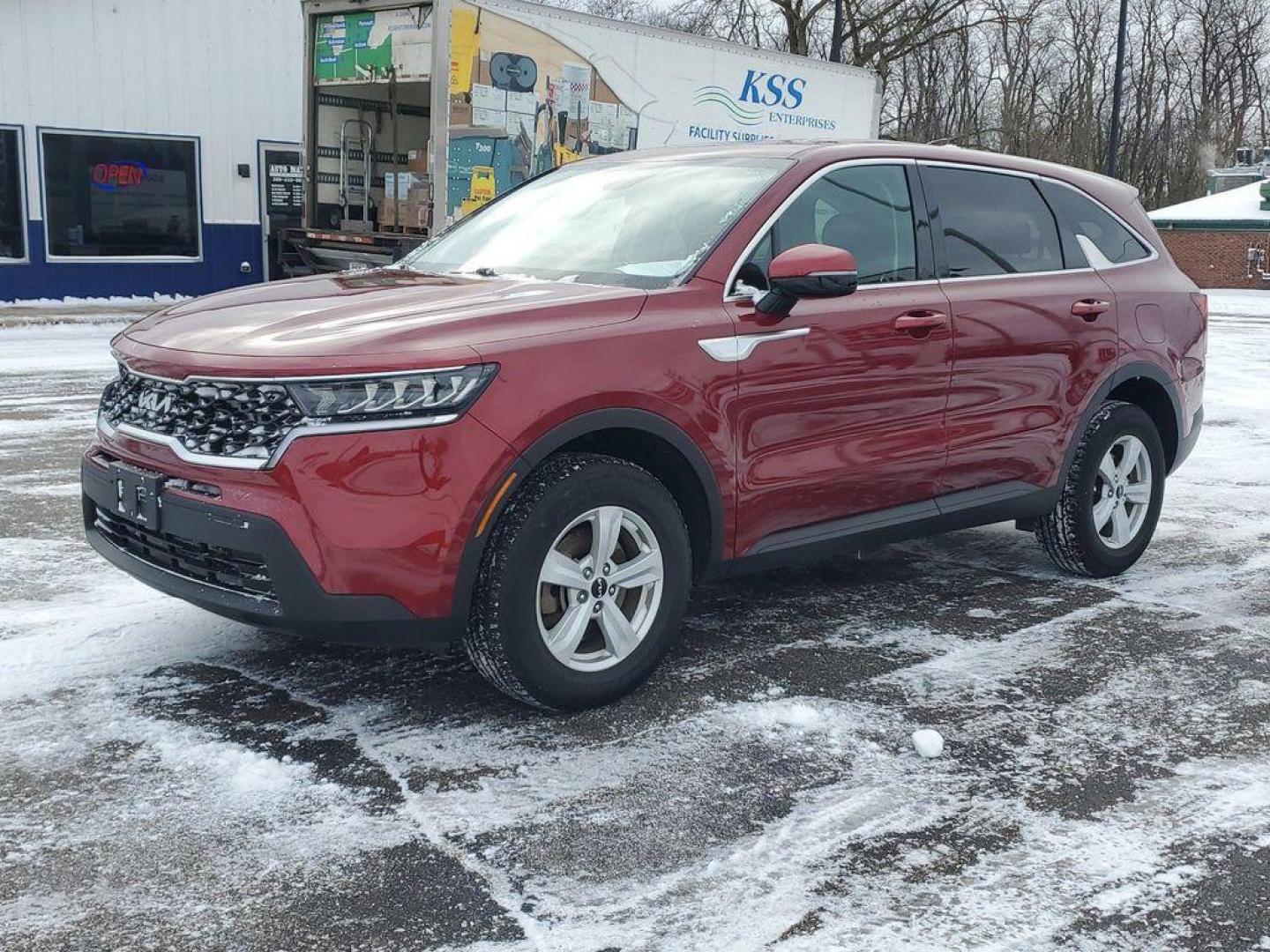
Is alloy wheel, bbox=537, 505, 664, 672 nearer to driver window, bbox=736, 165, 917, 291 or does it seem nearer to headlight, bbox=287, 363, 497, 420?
headlight, bbox=287, 363, 497, 420

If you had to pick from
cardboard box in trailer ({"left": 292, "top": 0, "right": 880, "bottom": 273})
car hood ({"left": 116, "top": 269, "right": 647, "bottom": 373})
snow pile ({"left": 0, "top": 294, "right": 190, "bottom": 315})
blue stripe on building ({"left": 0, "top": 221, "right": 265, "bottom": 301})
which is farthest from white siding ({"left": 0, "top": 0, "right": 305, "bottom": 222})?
car hood ({"left": 116, "top": 269, "right": 647, "bottom": 373})

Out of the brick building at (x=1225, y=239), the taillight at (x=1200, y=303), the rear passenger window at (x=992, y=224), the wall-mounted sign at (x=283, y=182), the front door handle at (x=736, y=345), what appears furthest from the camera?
the brick building at (x=1225, y=239)

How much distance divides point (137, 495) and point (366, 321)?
0.83 m

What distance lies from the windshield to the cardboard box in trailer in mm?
8405

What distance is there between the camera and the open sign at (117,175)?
18547mm

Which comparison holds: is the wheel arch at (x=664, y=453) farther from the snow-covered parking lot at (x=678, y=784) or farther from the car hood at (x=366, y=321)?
the snow-covered parking lot at (x=678, y=784)

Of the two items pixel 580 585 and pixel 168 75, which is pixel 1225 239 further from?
pixel 580 585

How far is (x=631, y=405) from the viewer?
13.0ft

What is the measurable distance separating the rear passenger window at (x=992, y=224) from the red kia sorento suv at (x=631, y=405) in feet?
0.04

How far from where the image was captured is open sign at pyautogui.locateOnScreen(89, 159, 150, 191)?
1855 cm

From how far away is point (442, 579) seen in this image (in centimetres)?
362

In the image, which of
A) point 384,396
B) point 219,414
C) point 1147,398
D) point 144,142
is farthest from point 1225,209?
point 219,414

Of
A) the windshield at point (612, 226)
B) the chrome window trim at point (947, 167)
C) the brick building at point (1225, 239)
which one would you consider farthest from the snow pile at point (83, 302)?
the brick building at point (1225, 239)

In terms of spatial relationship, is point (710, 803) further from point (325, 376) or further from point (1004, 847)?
point (325, 376)
